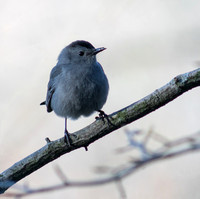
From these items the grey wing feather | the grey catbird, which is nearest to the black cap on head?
the grey catbird

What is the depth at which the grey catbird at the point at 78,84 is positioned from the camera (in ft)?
14.8

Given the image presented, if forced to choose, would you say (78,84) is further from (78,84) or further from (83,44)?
(83,44)

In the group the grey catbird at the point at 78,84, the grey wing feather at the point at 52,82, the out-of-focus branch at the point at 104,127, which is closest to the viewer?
the out-of-focus branch at the point at 104,127

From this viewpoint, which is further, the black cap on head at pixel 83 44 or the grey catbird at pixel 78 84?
the black cap on head at pixel 83 44

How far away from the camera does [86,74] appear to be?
461 cm

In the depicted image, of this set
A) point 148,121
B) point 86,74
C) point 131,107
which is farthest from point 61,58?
point 131,107

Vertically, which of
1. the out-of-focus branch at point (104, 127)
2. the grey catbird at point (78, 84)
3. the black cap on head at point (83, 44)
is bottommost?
the out-of-focus branch at point (104, 127)

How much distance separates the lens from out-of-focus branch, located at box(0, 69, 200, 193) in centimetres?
303

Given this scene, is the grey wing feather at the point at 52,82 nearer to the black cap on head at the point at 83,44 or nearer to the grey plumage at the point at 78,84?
the grey plumage at the point at 78,84

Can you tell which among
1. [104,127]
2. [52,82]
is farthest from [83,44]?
[104,127]

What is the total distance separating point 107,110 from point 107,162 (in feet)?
3.05

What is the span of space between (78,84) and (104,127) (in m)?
1.27

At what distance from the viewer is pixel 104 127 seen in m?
3.38

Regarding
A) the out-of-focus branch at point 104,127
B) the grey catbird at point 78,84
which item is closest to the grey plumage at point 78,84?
the grey catbird at point 78,84
